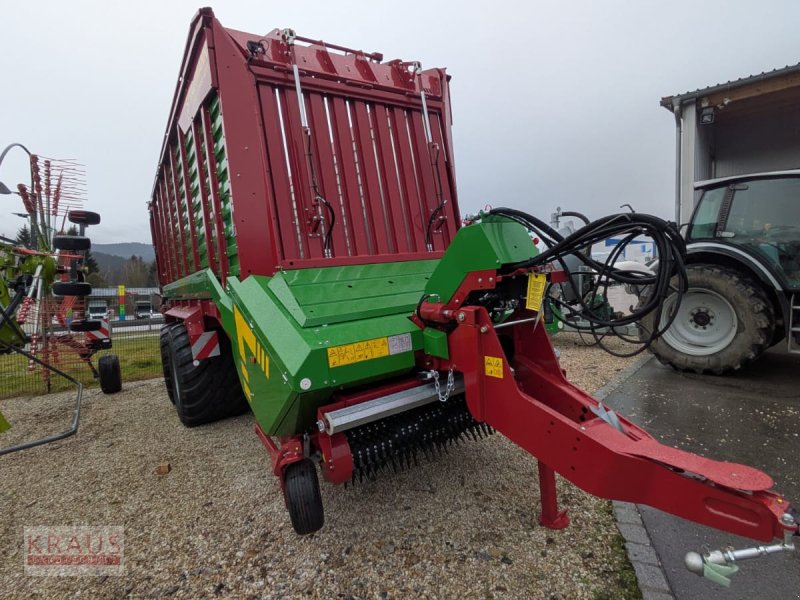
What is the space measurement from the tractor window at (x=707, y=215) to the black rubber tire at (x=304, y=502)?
4786 mm

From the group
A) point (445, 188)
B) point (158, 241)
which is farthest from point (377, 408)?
point (158, 241)

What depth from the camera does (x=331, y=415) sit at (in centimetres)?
169

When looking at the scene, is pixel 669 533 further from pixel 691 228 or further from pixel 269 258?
pixel 691 228

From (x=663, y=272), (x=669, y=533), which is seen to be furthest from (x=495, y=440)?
(x=663, y=272)

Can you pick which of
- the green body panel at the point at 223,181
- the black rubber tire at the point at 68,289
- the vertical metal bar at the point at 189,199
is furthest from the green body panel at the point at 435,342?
the black rubber tire at the point at 68,289

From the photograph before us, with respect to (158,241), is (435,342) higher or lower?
lower

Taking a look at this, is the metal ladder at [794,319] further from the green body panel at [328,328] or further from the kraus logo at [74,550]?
the kraus logo at [74,550]

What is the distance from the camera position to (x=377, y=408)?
176 centimetres

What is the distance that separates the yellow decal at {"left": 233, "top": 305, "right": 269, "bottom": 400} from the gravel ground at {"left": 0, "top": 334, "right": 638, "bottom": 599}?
2.61 ft

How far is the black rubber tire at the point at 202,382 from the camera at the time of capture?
3436 mm

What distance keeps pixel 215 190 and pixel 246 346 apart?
1369 millimetres

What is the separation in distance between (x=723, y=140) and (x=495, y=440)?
6.75 meters

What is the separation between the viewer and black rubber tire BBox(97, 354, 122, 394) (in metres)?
5.14

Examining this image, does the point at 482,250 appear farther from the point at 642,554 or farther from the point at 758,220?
the point at 758,220
